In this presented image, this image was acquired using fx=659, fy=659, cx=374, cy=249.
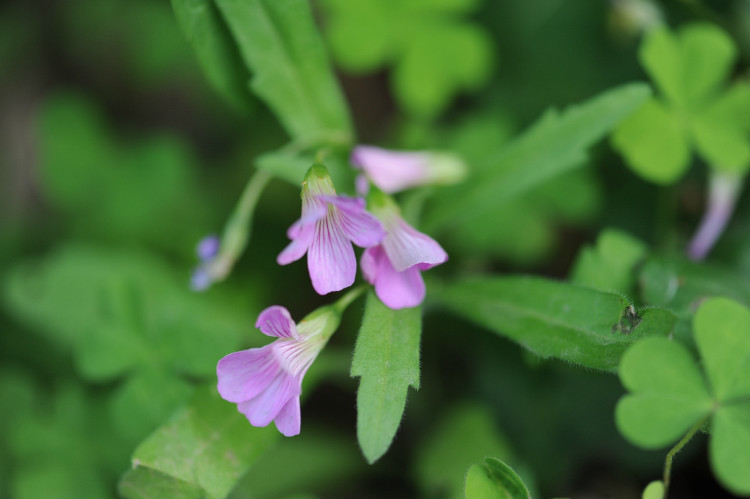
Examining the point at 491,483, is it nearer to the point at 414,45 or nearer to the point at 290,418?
the point at 290,418

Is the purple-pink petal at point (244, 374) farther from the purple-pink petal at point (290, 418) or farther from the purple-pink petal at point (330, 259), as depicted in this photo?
the purple-pink petal at point (330, 259)

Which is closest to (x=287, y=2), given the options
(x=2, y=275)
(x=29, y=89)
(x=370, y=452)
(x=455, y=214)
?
(x=455, y=214)

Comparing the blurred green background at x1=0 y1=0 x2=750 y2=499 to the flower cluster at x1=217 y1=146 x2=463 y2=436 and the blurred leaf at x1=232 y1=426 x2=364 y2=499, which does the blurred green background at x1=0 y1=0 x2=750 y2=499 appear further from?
the flower cluster at x1=217 y1=146 x2=463 y2=436

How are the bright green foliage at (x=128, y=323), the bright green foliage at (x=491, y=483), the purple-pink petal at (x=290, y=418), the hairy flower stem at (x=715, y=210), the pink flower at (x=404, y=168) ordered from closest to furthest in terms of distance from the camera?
the purple-pink petal at (x=290, y=418) < the bright green foliage at (x=491, y=483) < the bright green foliage at (x=128, y=323) < the pink flower at (x=404, y=168) < the hairy flower stem at (x=715, y=210)

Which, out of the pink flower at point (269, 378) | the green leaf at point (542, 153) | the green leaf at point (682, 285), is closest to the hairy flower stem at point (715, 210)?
the green leaf at point (682, 285)

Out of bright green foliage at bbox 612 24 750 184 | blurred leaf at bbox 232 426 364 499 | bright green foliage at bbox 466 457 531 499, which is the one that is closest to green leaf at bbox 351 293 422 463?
bright green foliage at bbox 466 457 531 499

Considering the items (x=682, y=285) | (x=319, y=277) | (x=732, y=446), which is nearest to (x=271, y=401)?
(x=319, y=277)
